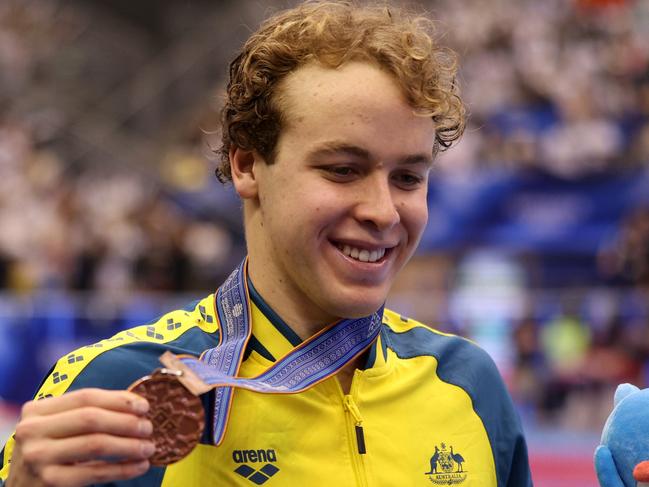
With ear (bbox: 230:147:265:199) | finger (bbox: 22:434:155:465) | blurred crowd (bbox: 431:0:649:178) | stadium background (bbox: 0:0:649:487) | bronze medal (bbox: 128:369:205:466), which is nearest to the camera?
finger (bbox: 22:434:155:465)

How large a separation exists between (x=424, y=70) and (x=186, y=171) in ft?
41.6

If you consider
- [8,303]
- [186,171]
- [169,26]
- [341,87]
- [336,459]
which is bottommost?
[336,459]

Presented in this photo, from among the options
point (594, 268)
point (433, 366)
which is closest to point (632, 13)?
point (594, 268)

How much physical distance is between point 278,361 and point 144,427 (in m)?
0.55

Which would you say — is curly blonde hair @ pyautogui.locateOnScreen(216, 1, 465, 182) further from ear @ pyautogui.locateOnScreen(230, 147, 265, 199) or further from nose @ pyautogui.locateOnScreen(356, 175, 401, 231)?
nose @ pyautogui.locateOnScreen(356, 175, 401, 231)

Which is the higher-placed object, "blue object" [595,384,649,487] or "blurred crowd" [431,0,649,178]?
"blurred crowd" [431,0,649,178]

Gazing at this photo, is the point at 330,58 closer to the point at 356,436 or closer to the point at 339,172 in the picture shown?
the point at 339,172

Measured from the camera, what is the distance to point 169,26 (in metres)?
19.4

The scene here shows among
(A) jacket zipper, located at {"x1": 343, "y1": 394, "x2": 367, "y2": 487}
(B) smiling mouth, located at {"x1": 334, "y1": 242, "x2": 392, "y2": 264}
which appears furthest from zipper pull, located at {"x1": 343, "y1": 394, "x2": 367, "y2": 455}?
(B) smiling mouth, located at {"x1": 334, "y1": 242, "x2": 392, "y2": 264}

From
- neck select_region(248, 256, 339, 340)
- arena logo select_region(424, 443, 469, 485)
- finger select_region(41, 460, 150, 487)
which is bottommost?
finger select_region(41, 460, 150, 487)

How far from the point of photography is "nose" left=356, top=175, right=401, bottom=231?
89.7 inches

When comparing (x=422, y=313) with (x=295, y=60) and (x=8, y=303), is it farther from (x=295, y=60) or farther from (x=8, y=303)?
(x=295, y=60)

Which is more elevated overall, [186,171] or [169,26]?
[169,26]

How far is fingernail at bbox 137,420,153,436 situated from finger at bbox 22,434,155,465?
0.6 inches
